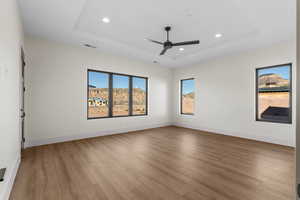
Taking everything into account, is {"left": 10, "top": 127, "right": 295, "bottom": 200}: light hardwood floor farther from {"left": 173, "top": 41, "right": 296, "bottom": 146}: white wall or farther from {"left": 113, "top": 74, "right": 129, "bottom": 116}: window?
{"left": 113, "top": 74, "right": 129, "bottom": 116}: window

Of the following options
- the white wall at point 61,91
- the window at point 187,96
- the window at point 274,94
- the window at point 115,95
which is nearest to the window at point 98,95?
the window at point 115,95

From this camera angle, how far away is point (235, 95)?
5027 mm

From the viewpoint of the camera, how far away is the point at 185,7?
2770 millimetres

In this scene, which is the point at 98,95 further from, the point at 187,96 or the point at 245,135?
the point at 245,135

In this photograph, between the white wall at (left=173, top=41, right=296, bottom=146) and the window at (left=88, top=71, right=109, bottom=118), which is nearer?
the white wall at (left=173, top=41, right=296, bottom=146)

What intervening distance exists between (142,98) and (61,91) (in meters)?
3.12

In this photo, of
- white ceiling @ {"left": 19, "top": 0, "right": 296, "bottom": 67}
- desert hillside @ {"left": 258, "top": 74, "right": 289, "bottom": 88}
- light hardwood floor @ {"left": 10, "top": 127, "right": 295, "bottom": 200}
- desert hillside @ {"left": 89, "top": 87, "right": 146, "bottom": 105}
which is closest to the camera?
light hardwood floor @ {"left": 10, "top": 127, "right": 295, "bottom": 200}

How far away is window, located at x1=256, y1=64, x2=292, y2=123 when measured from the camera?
411 centimetres

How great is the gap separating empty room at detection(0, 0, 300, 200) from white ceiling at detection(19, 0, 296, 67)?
0.03m

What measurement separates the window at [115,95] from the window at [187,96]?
6.11ft

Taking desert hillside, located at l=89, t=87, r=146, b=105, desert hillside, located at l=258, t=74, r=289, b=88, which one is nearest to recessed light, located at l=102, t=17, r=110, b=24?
desert hillside, located at l=89, t=87, r=146, b=105

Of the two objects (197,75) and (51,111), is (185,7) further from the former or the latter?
(51,111)

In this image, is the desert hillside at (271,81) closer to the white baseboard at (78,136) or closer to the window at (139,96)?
the window at (139,96)

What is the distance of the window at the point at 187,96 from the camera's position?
21.4 ft
